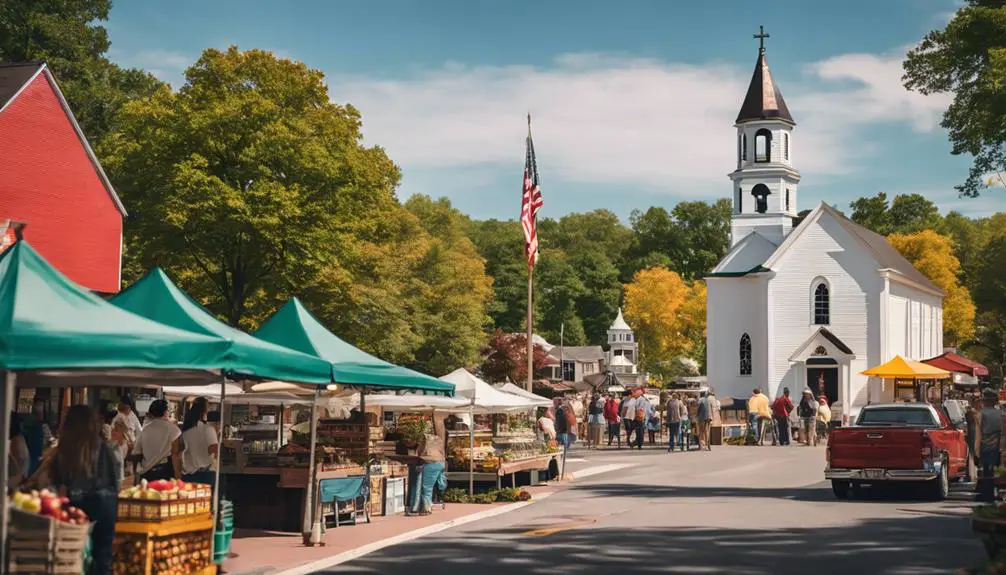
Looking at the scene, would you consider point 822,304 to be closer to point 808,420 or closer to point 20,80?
point 808,420

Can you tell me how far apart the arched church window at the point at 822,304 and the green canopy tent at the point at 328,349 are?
→ 1806 inches

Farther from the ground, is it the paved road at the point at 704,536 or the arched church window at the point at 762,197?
the arched church window at the point at 762,197

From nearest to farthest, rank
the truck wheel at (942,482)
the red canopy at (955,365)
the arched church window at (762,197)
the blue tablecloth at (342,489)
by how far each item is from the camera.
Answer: the blue tablecloth at (342,489), the truck wheel at (942,482), the red canopy at (955,365), the arched church window at (762,197)

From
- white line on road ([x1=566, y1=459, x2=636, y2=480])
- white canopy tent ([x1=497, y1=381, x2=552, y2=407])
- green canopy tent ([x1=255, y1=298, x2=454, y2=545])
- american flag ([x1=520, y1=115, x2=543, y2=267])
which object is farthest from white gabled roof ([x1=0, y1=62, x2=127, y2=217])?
green canopy tent ([x1=255, y1=298, x2=454, y2=545])

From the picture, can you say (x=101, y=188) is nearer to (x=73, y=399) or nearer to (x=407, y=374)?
(x=73, y=399)

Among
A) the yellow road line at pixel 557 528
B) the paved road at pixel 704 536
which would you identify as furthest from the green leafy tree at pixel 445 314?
the yellow road line at pixel 557 528

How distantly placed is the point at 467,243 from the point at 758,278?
34892 millimetres

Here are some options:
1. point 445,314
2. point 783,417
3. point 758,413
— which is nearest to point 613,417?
point 758,413

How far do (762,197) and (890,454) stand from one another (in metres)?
49.3

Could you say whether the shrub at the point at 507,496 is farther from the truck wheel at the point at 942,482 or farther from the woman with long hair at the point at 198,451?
the woman with long hair at the point at 198,451

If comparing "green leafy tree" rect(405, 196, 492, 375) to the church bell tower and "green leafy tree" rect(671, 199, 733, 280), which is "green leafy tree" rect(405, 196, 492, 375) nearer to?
the church bell tower

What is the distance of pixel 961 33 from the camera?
25.7 metres

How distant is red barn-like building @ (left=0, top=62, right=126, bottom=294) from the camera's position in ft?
109

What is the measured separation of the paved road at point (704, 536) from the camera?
43.6 ft
